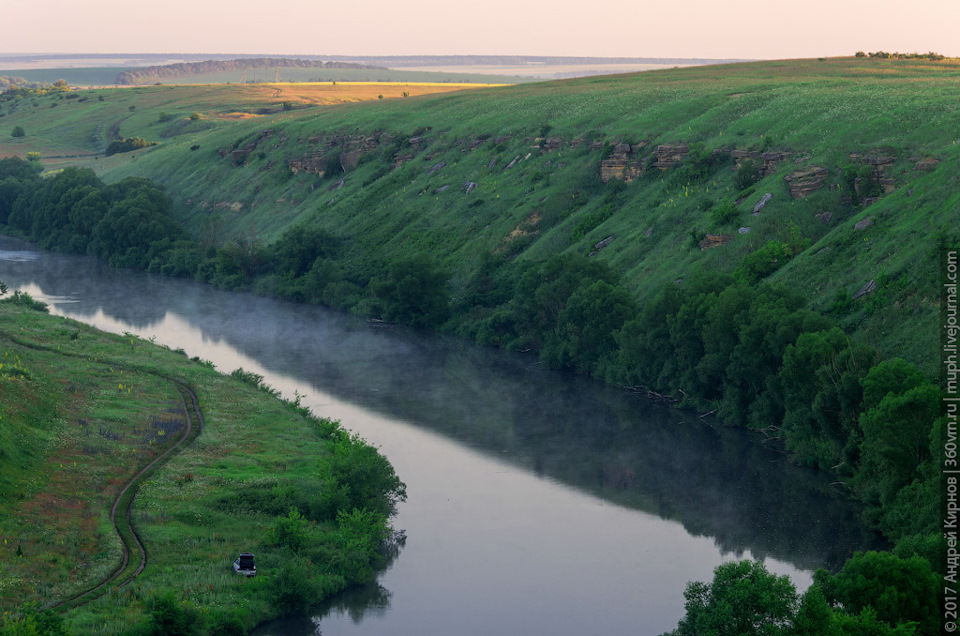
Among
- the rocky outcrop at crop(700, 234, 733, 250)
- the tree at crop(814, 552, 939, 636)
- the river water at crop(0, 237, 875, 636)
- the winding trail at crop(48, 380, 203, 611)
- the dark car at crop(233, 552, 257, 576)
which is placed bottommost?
the river water at crop(0, 237, 875, 636)


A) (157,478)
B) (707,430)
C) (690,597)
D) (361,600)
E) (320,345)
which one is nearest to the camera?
(690,597)

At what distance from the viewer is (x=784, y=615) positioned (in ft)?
115

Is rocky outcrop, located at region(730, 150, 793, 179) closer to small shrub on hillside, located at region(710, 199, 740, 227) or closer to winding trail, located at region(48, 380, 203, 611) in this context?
small shrub on hillside, located at region(710, 199, 740, 227)

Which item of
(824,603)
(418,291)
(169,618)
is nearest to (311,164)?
(418,291)

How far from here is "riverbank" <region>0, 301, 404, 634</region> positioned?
140 ft

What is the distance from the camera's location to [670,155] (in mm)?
107500

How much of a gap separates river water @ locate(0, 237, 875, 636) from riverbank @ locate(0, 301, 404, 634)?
2352mm

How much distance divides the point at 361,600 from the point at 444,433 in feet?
85.2

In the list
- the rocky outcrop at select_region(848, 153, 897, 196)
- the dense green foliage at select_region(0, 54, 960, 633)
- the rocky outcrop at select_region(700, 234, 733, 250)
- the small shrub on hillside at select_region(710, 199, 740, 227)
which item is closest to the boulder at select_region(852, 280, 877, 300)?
the dense green foliage at select_region(0, 54, 960, 633)

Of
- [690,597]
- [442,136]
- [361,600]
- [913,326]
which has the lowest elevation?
[361,600]

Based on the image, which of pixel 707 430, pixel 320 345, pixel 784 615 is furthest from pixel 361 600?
pixel 320 345

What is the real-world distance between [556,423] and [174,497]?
30661 mm

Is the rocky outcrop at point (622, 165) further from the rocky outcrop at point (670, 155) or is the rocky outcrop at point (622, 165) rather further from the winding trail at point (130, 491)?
the winding trail at point (130, 491)

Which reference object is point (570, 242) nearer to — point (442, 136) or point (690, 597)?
point (442, 136)
